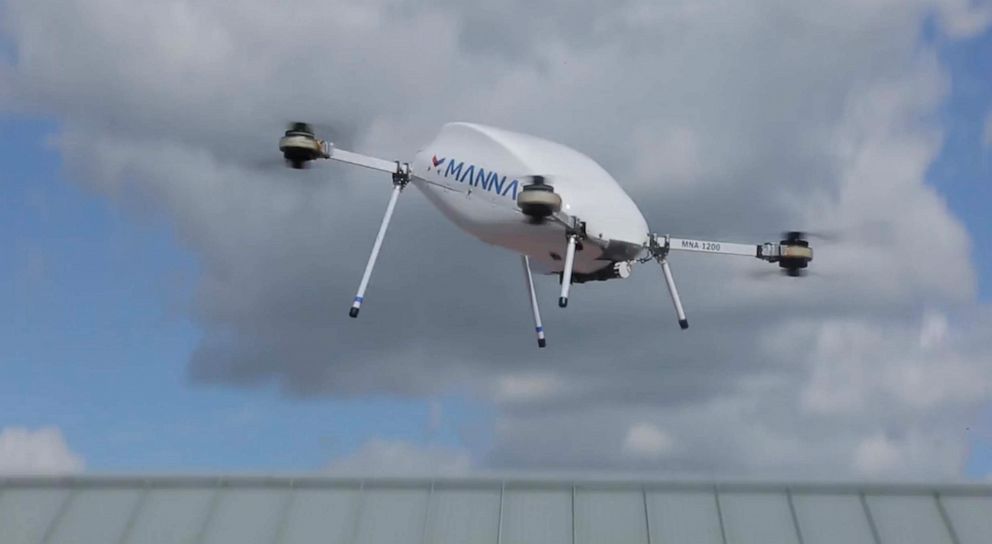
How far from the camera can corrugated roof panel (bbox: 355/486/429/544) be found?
4134 centimetres

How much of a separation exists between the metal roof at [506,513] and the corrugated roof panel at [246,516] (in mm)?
40

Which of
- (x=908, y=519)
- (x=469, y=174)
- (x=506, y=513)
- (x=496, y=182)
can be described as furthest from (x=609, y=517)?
(x=469, y=174)

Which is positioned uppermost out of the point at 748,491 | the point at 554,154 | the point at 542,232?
the point at 554,154

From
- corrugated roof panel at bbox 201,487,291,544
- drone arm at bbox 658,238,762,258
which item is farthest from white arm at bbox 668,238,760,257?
corrugated roof panel at bbox 201,487,291,544

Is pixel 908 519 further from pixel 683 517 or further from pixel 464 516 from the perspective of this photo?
pixel 464 516

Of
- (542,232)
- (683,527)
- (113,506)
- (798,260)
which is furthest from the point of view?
(798,260)

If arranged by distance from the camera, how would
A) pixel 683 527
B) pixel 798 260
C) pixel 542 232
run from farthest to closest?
1. pixel 798 260
2. pixel 542 232
3. pixel 683 527

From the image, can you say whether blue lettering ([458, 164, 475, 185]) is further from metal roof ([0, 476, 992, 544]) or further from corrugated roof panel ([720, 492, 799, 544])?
corrugated roof panel ([720, 492, 799, 544])

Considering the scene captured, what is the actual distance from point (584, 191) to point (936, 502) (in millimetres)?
18444

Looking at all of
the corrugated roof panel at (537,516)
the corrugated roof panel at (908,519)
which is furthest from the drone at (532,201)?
the corrugated roof panel at (908,519)

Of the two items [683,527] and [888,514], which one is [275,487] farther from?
[888,514]

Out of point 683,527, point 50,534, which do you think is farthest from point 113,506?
point 683,527

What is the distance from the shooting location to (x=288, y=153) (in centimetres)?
5622

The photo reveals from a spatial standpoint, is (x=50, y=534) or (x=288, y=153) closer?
(x=50, y=534)
